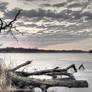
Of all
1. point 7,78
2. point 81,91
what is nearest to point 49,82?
point 7,78

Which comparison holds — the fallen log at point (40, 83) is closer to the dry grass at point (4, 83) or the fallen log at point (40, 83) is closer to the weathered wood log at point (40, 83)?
the weathered wood log at point (40, 83)

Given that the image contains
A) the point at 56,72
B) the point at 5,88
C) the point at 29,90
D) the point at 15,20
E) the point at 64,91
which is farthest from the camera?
the point at 56,72

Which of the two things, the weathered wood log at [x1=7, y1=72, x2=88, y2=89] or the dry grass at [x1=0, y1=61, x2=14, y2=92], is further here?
the weathered wood log at [x1=7, y1=72, x2=88, y2=89]

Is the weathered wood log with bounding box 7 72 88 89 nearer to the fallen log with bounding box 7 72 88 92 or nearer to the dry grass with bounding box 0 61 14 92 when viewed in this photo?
the fallen log with bounding box 7 72 88 92

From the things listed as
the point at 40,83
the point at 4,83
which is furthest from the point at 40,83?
the point at 4,83

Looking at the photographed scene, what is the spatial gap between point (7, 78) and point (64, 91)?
5.43 m

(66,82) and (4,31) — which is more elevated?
(4,31)

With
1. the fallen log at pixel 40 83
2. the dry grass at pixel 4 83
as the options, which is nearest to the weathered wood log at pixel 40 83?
the fallen log at pixel 40 83

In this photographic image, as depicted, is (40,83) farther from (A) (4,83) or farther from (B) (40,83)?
(A) (4,83)

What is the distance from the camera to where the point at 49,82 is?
1178 centimetres

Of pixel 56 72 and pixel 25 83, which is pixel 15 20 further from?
pixel 56 72

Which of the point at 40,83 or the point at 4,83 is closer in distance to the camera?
the point at 4,83

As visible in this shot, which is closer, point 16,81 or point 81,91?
point 16,81

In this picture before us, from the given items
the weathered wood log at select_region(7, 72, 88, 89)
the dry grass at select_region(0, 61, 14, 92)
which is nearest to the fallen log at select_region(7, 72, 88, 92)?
the weathered wood log at select_region(7, 72, 88, 89)
